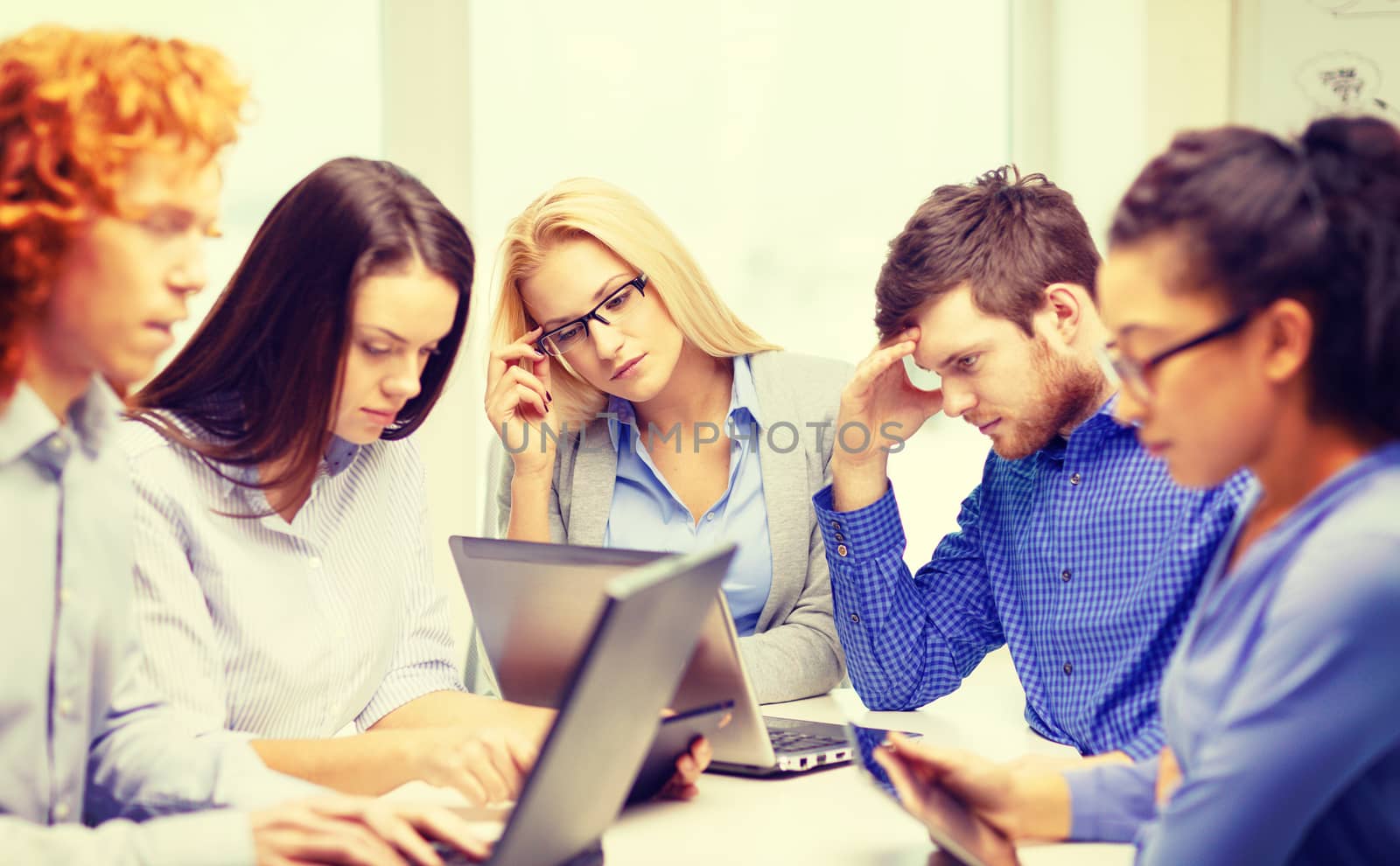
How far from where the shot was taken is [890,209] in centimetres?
347

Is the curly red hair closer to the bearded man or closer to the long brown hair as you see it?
the long brown hair

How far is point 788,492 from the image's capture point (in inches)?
85.3

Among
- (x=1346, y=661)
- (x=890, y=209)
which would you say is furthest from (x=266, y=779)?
(x=890, y=209)

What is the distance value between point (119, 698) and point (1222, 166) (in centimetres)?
117

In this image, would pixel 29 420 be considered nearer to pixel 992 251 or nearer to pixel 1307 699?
pixel 1307 699

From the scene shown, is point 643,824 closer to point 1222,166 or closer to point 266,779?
point 266,779

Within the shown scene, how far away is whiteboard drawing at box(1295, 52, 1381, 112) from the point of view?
10.7 feet

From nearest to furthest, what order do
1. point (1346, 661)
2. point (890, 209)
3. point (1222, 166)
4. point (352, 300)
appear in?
1. point (1346, 661)
2. point (1222, 166)
3. point (352, 300)
4. point (890, 209)

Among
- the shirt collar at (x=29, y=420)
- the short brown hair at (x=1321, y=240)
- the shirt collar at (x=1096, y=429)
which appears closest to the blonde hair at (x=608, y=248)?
the shirt collar at (x=1096, y=429)

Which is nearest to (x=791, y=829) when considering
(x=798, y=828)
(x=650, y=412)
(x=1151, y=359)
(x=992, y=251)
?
(x=798, y=828)

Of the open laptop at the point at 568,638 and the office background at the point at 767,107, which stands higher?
the office background at the point at 767,107

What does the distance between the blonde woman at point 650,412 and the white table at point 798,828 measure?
553 mm

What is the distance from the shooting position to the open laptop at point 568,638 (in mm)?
1340

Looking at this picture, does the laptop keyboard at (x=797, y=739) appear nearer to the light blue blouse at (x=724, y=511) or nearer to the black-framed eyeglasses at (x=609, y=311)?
the light blue blouse at (x=724, y=511)
